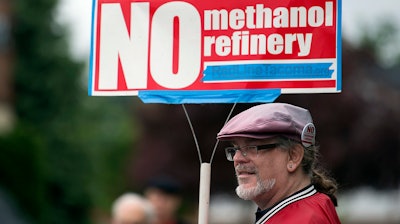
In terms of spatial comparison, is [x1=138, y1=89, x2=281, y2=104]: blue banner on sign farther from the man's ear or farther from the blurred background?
the blurred background

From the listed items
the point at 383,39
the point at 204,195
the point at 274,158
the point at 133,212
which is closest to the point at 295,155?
the point at 274,158

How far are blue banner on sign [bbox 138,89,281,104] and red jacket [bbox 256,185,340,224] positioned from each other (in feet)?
1.56

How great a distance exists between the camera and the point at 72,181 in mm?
40562

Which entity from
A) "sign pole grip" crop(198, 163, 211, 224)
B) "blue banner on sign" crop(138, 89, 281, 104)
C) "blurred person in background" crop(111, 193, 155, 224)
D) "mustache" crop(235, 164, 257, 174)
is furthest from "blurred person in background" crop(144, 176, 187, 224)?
"mustache" crop(235, 164, 257, 174)

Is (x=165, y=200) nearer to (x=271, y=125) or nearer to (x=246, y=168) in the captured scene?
(x=246, y=168)

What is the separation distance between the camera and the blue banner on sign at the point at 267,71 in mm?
4535

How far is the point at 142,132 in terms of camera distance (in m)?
35.6

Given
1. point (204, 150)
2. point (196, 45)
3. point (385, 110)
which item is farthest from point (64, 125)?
point (196, 45)

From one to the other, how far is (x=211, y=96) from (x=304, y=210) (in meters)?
0.79

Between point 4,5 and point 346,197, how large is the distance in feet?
56.9

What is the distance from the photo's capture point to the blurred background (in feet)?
87.8

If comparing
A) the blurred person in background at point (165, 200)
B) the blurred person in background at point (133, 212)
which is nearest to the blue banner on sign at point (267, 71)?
the blurred person in background at point (133, 212)

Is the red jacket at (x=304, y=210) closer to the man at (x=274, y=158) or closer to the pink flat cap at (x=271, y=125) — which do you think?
the man at (x=274, y=158)

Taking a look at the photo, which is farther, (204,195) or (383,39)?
(383,39)
